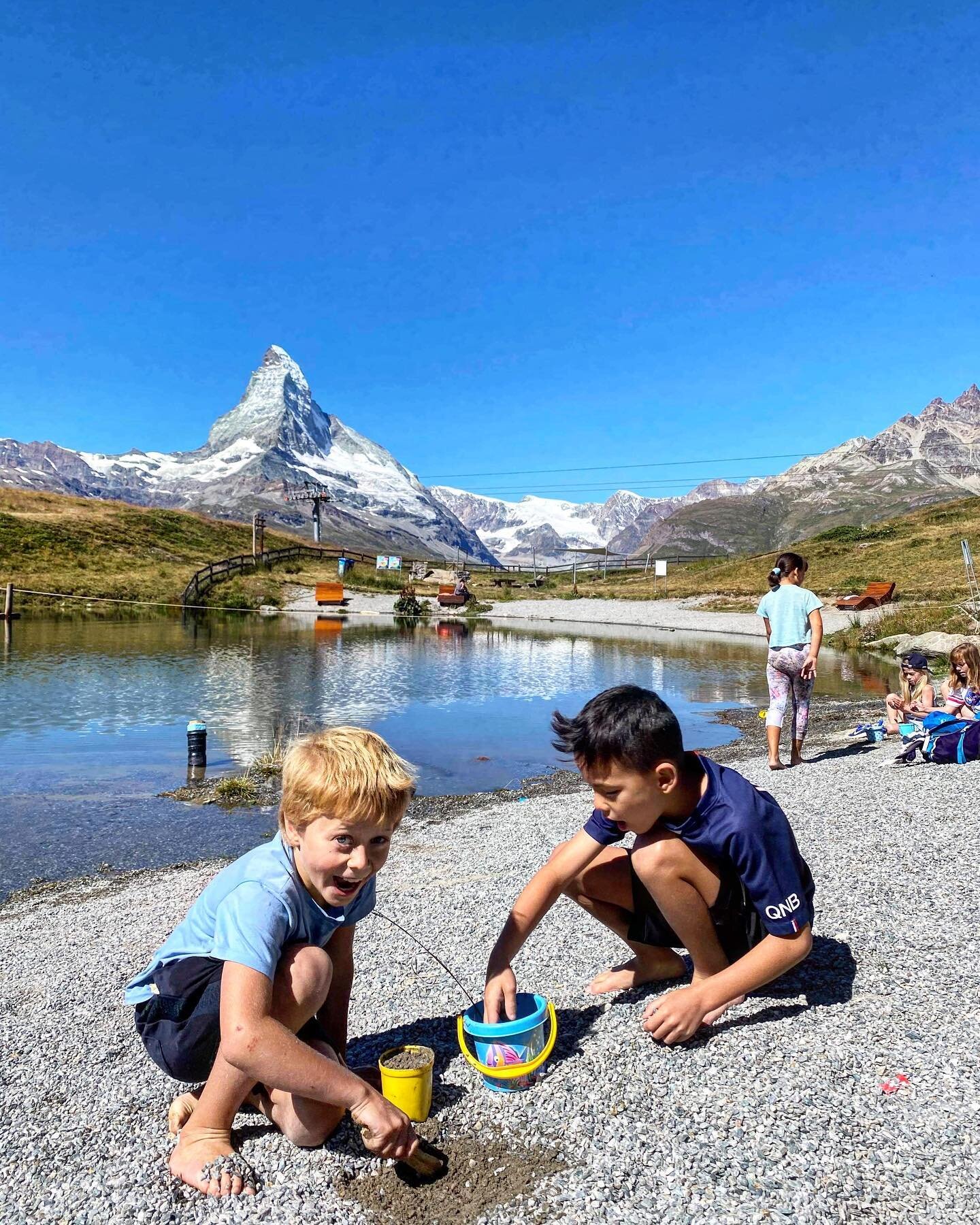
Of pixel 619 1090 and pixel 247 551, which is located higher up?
pixel 247 551

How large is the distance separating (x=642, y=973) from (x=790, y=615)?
7.25 m

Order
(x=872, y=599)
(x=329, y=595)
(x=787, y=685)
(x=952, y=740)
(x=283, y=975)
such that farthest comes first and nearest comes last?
(x=329, y=595), (x=872, y=599), (x=787, y=685), (x=952, y=740), (x=283, y=975)

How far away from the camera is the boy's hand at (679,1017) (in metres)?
3.72

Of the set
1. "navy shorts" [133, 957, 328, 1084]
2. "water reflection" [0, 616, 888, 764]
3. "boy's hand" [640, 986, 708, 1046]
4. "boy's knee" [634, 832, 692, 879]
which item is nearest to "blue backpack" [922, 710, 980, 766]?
"water reflection" [0, 616, 888, 764]

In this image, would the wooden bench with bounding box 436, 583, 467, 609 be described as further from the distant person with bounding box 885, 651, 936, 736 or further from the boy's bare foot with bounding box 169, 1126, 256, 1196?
the boy's bare foot with bounding box 169, 1126, 256, 1196

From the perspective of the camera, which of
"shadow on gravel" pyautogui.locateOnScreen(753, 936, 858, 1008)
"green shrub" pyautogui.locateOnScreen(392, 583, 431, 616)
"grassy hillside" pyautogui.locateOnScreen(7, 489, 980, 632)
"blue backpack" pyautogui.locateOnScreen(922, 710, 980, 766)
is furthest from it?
"green shrub" pyautogui.locateOnScreen(392, 583, 431, 616)

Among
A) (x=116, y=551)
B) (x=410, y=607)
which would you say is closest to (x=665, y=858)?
(x=410, y=607)

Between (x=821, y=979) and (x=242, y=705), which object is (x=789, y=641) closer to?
(x=821, y=979)

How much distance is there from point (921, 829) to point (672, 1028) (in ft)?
14.8

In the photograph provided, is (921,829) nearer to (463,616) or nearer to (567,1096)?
(567,1096)

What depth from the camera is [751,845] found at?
3.68 metres

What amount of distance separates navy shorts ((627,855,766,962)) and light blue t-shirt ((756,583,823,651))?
710 centimetres

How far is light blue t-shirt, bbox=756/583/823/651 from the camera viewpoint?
10.8 m

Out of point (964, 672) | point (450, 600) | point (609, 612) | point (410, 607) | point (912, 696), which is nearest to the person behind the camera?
point (964, 672)
